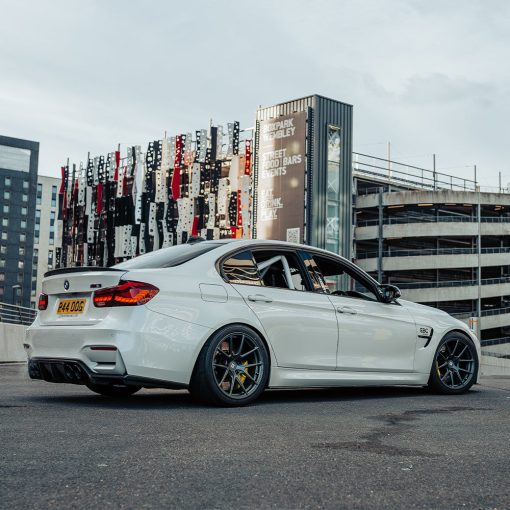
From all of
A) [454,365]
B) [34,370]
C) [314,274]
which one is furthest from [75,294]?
[454,365]

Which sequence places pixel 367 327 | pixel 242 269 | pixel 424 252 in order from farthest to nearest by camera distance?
1. pixel 424 252
2. pixel 367 327
3. pixel 242 269

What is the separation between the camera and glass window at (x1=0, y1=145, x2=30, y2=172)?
443 feet

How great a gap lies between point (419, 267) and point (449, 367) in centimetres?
5318

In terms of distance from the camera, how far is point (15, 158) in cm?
13588

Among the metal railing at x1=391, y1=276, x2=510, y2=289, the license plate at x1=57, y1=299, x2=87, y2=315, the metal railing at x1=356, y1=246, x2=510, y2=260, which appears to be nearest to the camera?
the license plate at x1=57, y1=299, x2=87, y2=315

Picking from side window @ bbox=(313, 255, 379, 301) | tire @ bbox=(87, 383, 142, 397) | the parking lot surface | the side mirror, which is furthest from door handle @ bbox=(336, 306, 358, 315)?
tire @ bbox=(87, 383, 142, 397)

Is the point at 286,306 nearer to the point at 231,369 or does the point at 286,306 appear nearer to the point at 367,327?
the point at 231,369

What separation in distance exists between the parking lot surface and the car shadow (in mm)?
50

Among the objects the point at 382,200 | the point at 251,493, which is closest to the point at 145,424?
the point at 251,493

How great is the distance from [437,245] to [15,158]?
309 ft

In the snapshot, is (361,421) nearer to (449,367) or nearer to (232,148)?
(449,367)

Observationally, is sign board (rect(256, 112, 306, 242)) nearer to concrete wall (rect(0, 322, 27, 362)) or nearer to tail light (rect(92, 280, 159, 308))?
concrete wall (rect(0, 322, 27, 362))

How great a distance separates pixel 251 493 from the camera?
2.88m

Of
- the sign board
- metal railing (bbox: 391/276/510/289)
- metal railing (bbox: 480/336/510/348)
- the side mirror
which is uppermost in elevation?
the sign board
